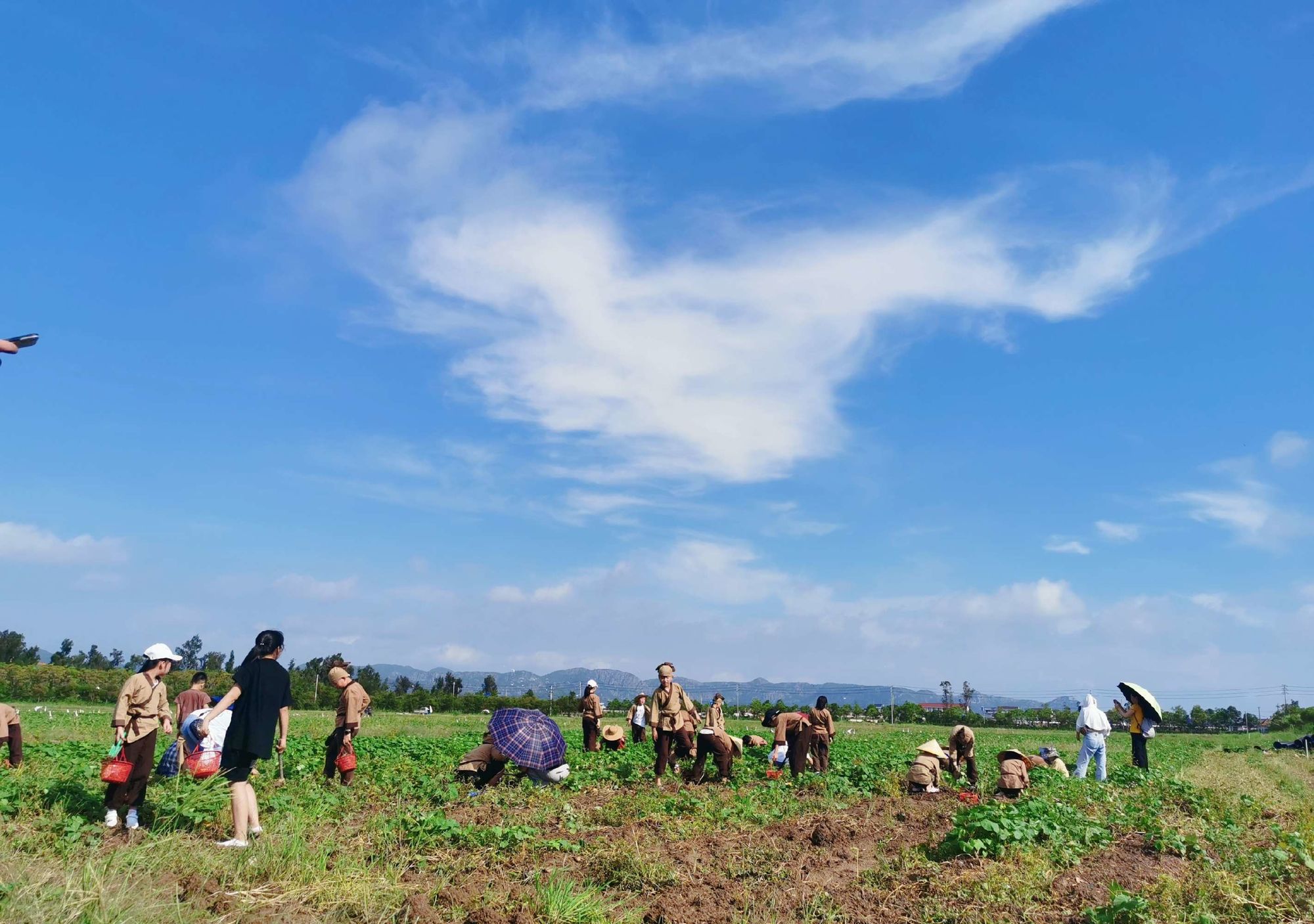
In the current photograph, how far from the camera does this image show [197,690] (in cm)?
1341

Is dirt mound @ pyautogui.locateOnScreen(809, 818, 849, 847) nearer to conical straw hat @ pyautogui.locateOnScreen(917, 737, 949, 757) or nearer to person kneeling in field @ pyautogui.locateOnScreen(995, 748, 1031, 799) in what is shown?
person kneeling in field @ pyautogui.locateOnScreen(995, 748, 1031, 799)

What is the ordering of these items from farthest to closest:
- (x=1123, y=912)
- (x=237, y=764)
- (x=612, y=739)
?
(x=612, y=739), (x=237, y=764), (x=1123, y=912)

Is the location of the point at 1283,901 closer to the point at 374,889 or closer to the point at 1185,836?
the point at 1185,836

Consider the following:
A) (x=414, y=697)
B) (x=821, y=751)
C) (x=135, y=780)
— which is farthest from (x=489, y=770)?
(x=414, y=697)

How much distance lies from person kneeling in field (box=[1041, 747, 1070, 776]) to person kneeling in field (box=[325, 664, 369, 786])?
11456mm

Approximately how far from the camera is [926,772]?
13.9 m

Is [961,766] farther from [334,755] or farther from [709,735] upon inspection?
[334,755]

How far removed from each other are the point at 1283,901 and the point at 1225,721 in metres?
81.2

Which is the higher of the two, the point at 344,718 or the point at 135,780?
the point at 344,718

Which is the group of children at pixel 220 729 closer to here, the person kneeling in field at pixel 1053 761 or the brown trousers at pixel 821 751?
the brown trousers at pixel 821 751

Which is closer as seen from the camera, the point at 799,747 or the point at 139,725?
the point at 139,725

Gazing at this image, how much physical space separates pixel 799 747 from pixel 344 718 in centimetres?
739

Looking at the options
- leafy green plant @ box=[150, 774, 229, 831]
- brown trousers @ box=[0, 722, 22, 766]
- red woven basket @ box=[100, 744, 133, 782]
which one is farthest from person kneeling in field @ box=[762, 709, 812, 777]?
brown trousers @ box=[0, 722, 22, 766]

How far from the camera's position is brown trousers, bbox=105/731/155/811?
29.9ft
